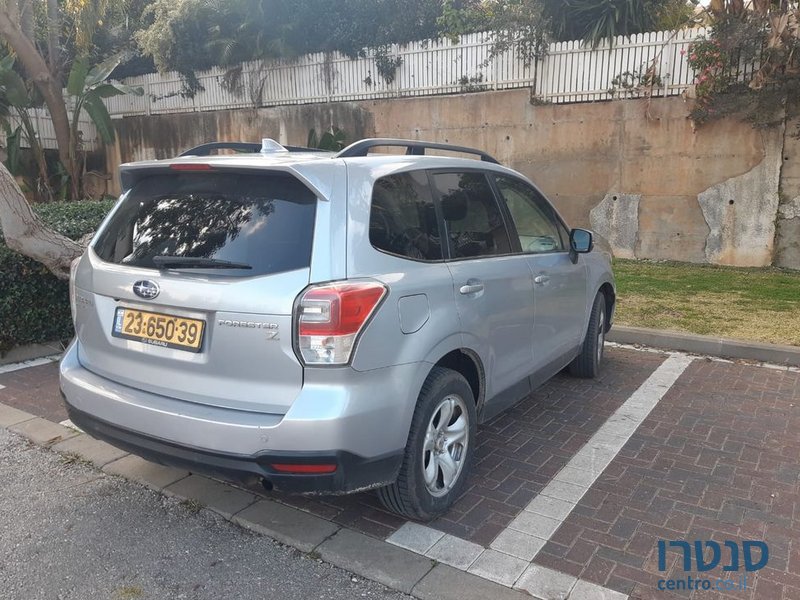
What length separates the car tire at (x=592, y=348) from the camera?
5340 mm

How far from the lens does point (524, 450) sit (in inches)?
163

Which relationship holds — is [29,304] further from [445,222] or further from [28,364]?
[445,222]

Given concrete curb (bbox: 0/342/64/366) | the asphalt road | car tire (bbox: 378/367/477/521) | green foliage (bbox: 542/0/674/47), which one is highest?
green foliage (bbox: 542/0/674/47)

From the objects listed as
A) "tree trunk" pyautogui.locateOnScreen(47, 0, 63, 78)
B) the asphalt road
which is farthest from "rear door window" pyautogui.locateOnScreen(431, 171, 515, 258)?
"tree trunk" pyautogui.locateOnScreen(47, 0, 63, 78)

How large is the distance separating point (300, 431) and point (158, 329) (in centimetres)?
85

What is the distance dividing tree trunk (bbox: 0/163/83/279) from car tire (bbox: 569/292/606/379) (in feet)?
14.7

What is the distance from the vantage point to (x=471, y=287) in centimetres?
336

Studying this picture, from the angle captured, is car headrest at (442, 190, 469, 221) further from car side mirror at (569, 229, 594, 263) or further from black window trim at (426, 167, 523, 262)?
car side mirror at (569, 229, 594, 263)

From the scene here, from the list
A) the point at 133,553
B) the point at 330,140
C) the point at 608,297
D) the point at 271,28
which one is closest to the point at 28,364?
the point at 133,553

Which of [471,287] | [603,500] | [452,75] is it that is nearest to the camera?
[471,287]

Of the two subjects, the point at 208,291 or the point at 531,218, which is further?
the point at 531,218

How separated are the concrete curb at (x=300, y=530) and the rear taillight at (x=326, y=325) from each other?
1009mm

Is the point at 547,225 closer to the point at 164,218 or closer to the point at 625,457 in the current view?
the point at 625,457

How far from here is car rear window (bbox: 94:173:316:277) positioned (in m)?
2.73
